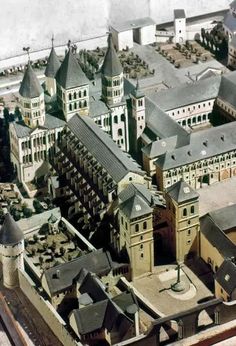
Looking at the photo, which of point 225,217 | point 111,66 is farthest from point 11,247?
point 111,66

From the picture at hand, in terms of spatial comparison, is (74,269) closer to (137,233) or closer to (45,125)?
(137,233)

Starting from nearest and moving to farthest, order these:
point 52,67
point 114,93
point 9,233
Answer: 1. point 9,233
2. point 114,93
3. point 52,67

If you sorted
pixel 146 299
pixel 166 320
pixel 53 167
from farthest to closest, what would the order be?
1. pixel 53 167
2. pixel 146 299
3. pixel 166 320

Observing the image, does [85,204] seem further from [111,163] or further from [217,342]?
[217,342]

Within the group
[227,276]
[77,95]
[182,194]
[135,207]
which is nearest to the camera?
[227,276]

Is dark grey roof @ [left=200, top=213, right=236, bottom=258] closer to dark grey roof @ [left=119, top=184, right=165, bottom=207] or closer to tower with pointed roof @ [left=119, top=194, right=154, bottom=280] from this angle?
dark grey roof @ [left=119, top=184, right=165, bottom=207]

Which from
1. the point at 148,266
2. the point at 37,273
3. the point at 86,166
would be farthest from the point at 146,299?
the point at 86,166

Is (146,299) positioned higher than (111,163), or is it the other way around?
(111,163)
